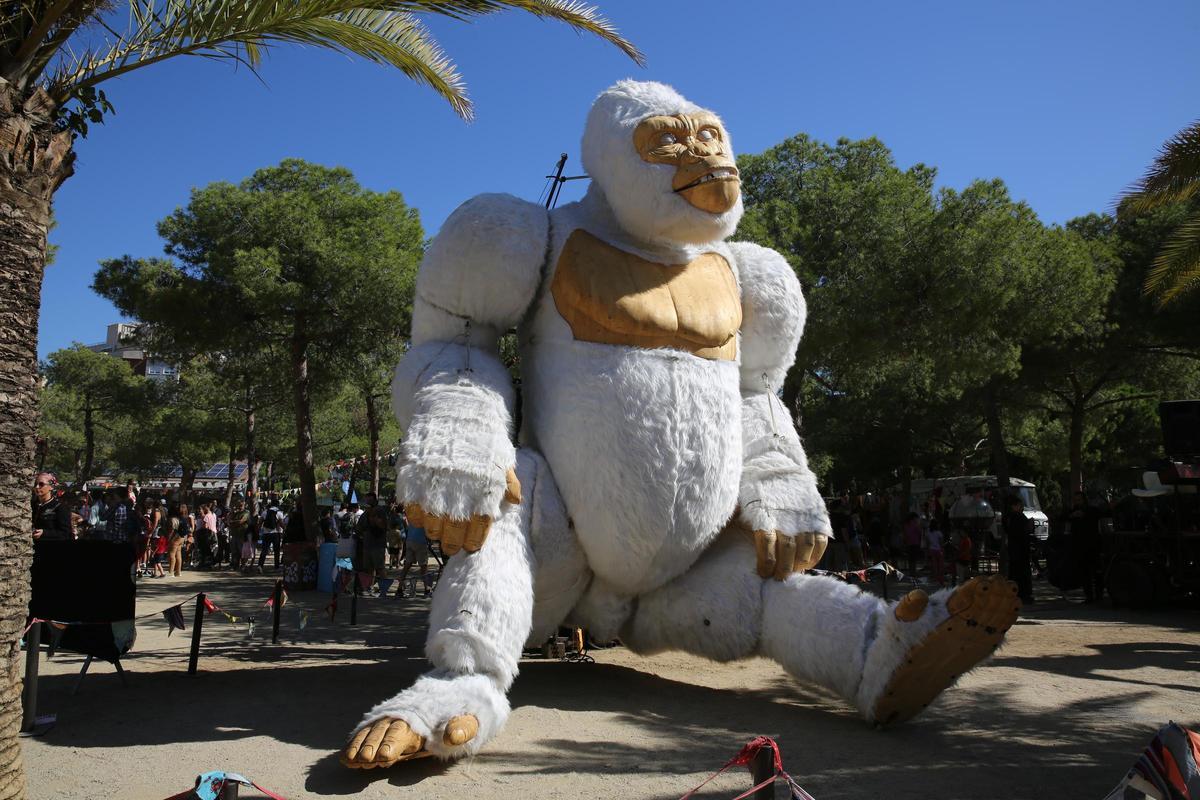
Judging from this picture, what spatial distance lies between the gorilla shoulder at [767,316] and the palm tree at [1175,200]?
4.66m

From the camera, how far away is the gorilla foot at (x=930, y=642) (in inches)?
123

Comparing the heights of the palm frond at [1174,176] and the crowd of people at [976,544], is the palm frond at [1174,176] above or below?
above

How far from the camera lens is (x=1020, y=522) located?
384 inches

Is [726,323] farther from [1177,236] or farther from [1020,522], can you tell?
[1020,522]

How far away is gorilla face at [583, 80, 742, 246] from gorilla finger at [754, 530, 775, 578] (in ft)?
4.46

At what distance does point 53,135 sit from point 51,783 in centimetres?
208

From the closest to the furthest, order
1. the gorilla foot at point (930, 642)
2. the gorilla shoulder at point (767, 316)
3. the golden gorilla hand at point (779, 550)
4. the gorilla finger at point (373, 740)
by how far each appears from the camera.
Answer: the gorilla finger at point (373, 740)
the gorilla foot at point (930, 642)
the golden gorilla hand at point (779, 550)
the gorilla shoulder at point (767, 316)

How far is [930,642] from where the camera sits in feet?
10.6

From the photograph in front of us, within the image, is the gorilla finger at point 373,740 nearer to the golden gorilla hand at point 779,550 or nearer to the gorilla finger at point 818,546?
the golden gorilla hand at point 779,550

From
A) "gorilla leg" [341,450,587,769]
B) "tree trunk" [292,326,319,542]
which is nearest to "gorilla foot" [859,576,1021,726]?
"gorilla leg" [341,450,587,769]

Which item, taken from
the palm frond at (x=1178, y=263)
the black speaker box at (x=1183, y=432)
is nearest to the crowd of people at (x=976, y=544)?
the black speaker box at (x=1183, y=432)

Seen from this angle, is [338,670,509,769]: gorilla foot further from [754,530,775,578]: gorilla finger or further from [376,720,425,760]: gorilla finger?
[754,530,775,578]: gorilla finger

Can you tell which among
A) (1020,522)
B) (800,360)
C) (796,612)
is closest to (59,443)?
(800,360)

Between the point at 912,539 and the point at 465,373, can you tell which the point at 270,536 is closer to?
the point at 912,539
